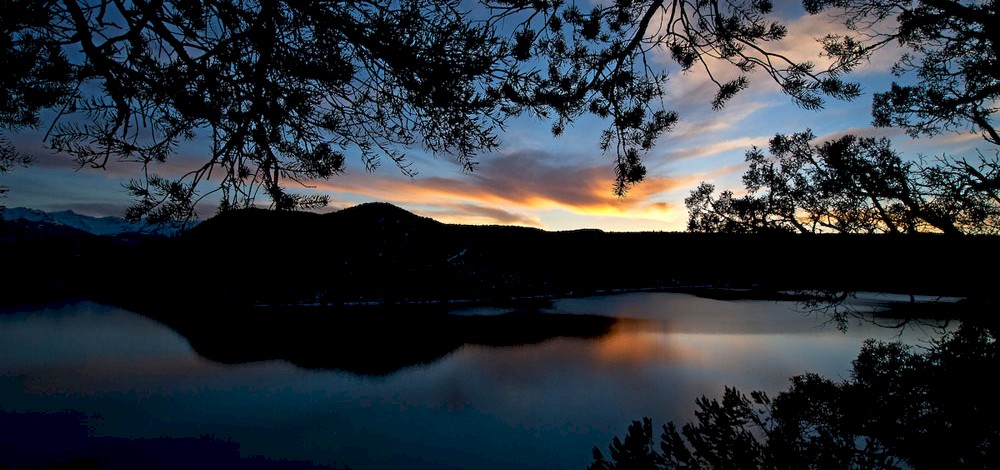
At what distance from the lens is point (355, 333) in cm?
2073

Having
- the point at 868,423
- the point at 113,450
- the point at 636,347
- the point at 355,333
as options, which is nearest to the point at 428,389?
the point at 113,450

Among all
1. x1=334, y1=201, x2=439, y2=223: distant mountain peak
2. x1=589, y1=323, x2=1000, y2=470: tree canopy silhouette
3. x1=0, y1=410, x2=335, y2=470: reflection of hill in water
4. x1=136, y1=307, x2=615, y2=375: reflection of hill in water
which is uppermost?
x1=334, y1=201, x2=439, y2=223: distant mountain peak

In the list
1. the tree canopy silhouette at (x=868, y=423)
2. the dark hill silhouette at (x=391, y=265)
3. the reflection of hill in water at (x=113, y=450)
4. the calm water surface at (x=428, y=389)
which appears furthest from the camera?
the dark hill silhouette at (x=391, y=265)

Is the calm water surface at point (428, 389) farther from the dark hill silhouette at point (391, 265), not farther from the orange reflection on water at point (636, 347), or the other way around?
the dark hill silhouette at point (391, 265)

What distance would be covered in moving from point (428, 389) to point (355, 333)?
964 centimetres

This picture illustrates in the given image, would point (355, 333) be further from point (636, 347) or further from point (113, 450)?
point (636, 347)

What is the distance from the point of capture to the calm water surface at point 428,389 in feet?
28.6

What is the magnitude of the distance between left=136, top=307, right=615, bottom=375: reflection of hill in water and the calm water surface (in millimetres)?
964

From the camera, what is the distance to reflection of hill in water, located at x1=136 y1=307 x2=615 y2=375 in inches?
622

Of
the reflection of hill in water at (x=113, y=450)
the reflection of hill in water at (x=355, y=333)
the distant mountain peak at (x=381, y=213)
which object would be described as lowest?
the reflection of hill in water at (x=113, y=450)

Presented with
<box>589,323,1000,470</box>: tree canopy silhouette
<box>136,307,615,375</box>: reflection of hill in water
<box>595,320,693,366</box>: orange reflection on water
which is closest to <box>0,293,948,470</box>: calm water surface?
<box>595,320,693,366</box>: orange reflection on water

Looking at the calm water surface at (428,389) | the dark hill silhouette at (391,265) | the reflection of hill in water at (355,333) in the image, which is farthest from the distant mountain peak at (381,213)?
the calm water surface at (428,389)

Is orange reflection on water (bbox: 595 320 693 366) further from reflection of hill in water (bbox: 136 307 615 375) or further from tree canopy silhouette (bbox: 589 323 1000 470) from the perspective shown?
tree canopy silhouette (bbox: 589 323 1000 470)

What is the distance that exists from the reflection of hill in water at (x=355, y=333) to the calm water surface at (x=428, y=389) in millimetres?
964
